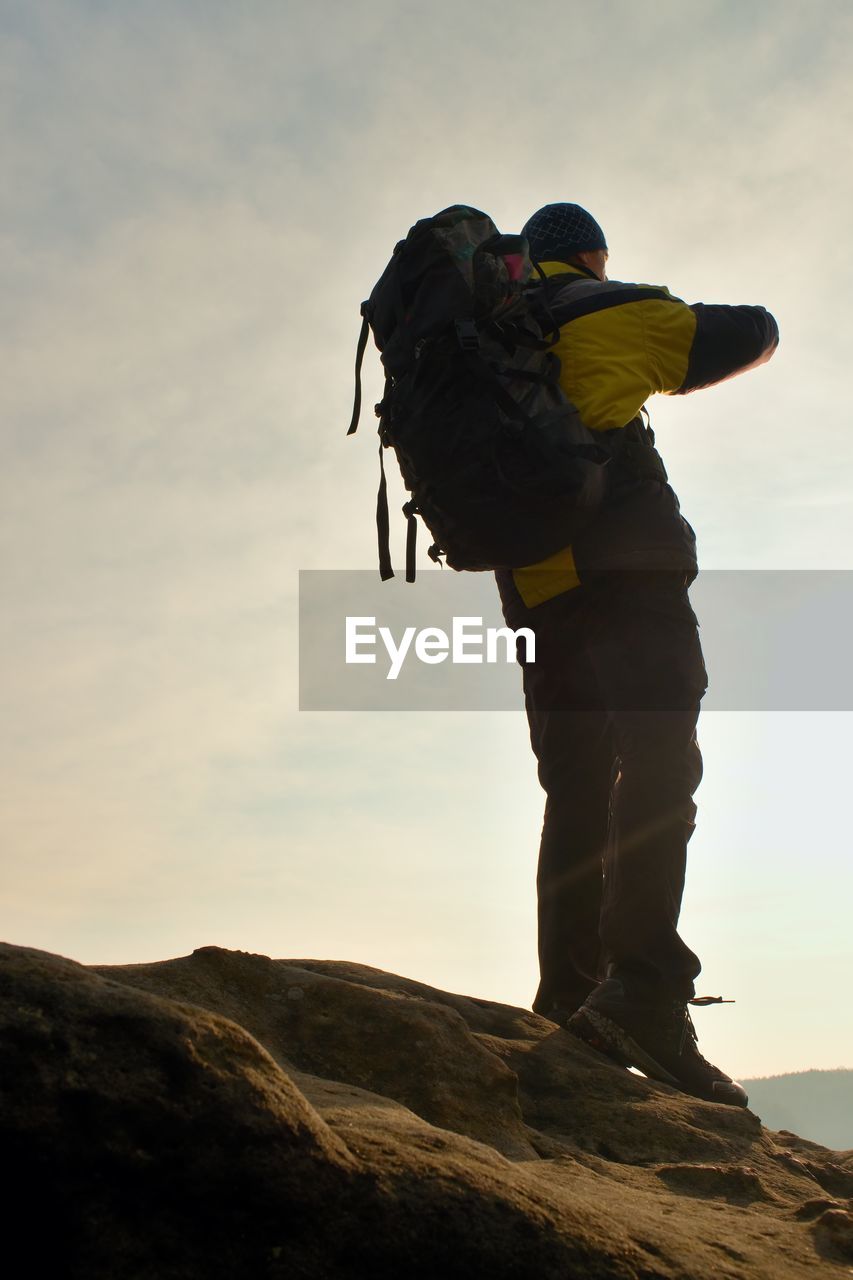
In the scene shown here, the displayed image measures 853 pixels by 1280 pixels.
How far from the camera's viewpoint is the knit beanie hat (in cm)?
557

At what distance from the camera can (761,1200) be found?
344cm

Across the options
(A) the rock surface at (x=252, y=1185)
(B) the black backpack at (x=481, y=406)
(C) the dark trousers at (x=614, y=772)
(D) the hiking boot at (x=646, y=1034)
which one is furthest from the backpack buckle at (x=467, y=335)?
(A) the rock surface at (x=252, y=1185)

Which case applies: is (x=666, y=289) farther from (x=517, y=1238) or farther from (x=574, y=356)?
(x=517, y=1238)

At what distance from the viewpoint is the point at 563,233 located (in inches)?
221

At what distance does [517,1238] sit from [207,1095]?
642 millimetres

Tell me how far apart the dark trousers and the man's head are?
170 centimetres

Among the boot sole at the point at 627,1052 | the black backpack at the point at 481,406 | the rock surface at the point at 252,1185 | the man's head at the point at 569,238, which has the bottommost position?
the rock surface at the point at 252,1185

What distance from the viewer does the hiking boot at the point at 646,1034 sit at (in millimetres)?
4605

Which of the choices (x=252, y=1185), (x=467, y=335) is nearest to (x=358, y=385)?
(x=467, y=335)

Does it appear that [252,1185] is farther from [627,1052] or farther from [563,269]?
[563,269]

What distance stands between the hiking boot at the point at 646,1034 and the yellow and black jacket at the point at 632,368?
1.72 metres

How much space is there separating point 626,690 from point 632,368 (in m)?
1.34

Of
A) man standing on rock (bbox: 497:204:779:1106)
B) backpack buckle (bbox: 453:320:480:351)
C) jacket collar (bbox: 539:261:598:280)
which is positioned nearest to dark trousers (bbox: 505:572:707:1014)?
man standing on rock (bbox: 497:204:779:1106)

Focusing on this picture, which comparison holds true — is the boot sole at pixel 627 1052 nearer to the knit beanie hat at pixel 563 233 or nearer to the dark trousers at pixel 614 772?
the dark trousers at pixel 614 772
